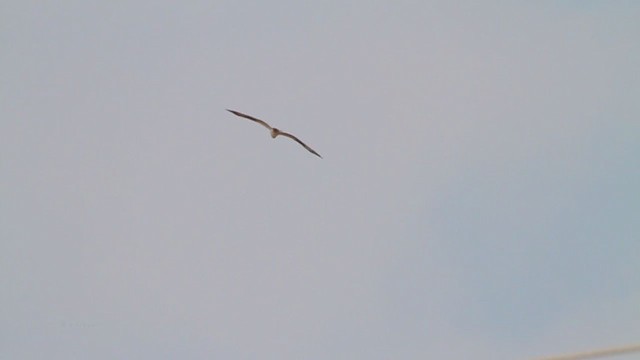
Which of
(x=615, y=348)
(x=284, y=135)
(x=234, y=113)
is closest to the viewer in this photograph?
(x=615, y=348)

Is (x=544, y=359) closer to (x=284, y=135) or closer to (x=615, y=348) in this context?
(x=615, y=348)

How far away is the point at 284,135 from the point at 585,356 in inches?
1174

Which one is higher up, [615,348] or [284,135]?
[284,135]

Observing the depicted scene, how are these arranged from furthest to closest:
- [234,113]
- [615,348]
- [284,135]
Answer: [284,135] < [234,113] < [615,348]

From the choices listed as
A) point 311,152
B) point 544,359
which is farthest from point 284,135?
point 544,359

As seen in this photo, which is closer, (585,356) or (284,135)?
(585,356)

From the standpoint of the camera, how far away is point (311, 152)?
39.7m

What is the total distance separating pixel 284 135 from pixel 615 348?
30.0 m

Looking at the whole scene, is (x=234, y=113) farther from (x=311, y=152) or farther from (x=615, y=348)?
(x=615, y=348)

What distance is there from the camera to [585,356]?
575 inches

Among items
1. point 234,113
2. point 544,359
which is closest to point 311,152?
point 234,113

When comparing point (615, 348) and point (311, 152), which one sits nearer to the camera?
point (615, 348)

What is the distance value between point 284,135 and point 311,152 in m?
4.00

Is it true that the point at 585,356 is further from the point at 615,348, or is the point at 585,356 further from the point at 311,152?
the point at 311,152
